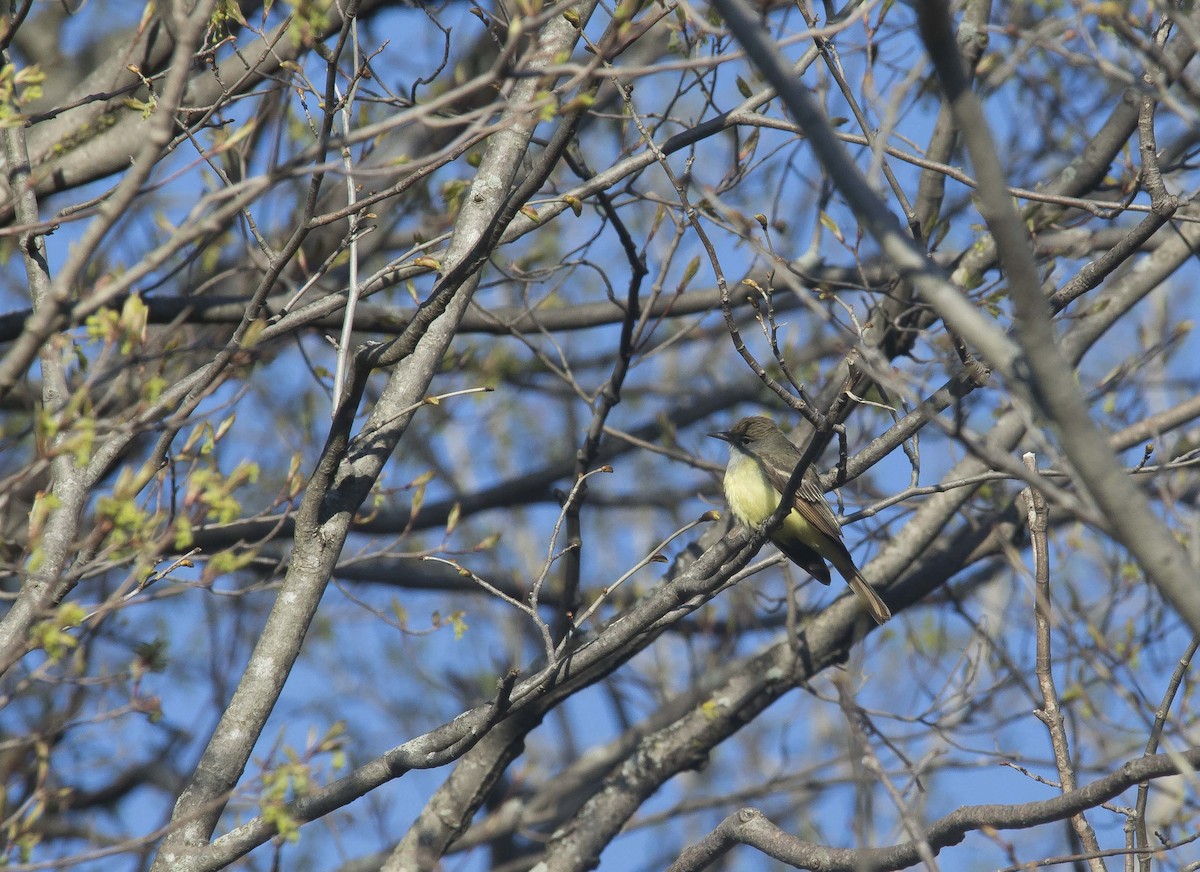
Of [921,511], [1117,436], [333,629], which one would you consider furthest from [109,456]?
[333,629]

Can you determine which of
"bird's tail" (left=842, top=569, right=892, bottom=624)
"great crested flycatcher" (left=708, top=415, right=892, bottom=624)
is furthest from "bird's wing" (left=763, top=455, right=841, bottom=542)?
"bird's tail" (left=842, top=569, right=892, bottom=624)

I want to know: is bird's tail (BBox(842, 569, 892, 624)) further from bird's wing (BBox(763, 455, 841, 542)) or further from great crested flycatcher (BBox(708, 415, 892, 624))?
bird's wing (BBox(763, 455, 841, 542))

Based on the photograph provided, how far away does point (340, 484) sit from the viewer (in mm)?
4414

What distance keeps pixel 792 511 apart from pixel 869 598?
0.61m

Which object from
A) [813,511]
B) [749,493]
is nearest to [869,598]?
[813,511]

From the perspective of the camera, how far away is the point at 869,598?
20.5 feet

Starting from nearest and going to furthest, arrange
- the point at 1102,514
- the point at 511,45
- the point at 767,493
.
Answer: the point at 1102,514 < the point at 511,45 < the point at 767,493

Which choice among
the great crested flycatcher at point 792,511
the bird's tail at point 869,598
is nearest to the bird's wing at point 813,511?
the great crested flycatcher at point 792,511

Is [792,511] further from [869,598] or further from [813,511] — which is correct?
[869,598]

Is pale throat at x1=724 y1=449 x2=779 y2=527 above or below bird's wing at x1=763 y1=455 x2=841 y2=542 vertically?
above

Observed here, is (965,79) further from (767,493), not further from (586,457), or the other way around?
(767,493)

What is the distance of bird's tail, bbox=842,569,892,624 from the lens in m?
6.18

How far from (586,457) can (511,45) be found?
3301 mm

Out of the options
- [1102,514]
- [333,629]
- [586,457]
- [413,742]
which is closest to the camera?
[1102,514]
